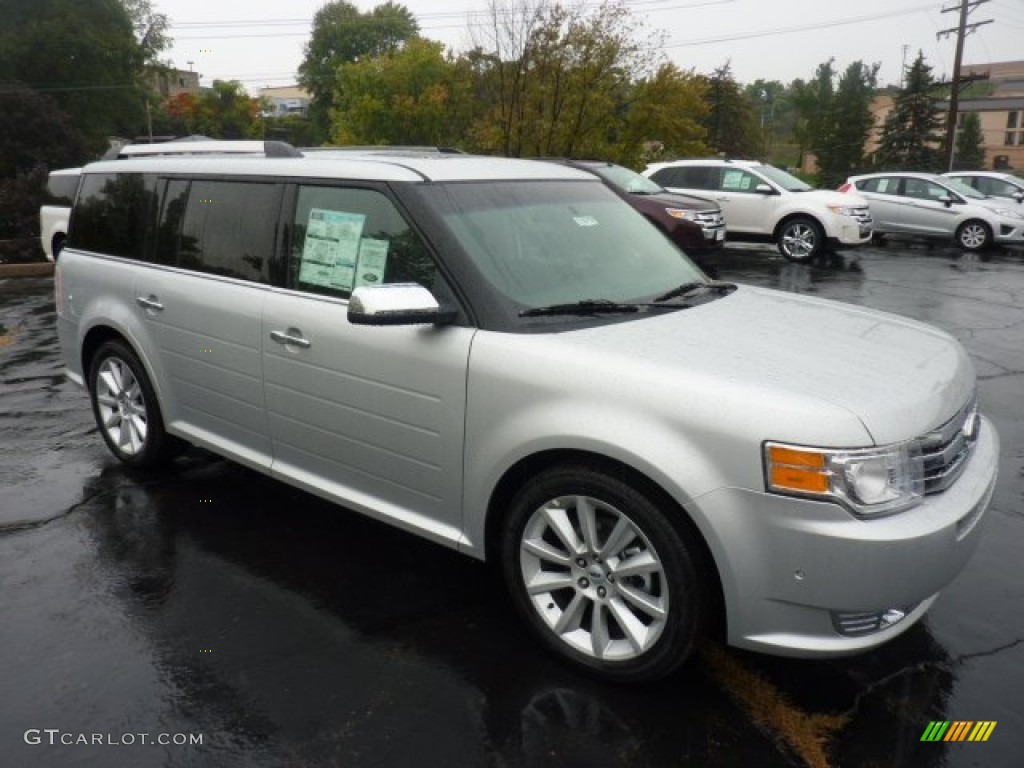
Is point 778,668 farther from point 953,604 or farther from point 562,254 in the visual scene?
point 562,254

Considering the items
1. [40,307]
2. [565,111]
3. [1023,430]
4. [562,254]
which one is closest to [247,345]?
[562,254]

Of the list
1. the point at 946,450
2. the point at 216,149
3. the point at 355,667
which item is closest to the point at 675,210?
the point at 216,149

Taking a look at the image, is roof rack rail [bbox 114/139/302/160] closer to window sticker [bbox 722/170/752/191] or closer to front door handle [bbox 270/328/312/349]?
front door handle [bbox 270/328/312/349]

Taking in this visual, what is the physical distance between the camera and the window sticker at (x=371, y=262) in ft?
11.5

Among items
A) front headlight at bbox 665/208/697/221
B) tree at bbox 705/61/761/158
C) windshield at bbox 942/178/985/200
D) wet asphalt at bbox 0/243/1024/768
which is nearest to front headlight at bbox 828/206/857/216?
front headlight at bbox 665/208/697/221

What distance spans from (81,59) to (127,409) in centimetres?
5743

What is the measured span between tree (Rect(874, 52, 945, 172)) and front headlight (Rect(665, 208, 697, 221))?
165ft

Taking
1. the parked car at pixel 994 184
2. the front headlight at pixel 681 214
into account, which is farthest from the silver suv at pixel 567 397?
the parked car at pixel 994 184

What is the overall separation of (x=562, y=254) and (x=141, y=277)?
2360mm

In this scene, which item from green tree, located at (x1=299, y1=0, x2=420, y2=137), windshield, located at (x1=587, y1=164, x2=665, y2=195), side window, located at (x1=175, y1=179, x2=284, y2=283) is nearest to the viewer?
side window, located at (x1=175, y1=179, x2=284, y2=283)

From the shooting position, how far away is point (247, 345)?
12.9 feet

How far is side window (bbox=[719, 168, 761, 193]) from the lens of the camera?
52.1ft

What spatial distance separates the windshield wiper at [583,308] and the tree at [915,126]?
6080cm

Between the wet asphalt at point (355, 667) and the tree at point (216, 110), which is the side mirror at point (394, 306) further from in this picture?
the tree at point (216, 110)
